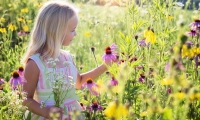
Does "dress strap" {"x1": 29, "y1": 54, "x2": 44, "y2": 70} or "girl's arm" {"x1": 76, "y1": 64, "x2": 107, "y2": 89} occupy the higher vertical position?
"dress strap" {"x1": 29, "y1": 54, "x2": 44, "y2": 70}

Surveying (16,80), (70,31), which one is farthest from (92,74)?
(16,80)

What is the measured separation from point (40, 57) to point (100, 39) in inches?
91.7

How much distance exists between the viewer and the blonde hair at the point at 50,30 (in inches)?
82.4

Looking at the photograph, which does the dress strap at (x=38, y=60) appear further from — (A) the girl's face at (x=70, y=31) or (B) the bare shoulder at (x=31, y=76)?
(A) the girl's face at (x=70, y=31)

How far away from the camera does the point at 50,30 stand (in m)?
2.11

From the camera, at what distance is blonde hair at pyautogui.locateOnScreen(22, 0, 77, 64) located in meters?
2.09

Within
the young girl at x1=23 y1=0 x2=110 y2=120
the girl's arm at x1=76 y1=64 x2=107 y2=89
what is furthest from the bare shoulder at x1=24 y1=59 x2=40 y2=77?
the girl's arm at x1=76 y1=64 x2=107 y2=89

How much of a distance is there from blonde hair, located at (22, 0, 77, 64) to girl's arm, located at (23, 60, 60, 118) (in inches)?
3.0

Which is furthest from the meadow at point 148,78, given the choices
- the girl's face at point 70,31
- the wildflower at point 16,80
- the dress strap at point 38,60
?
the girl's face at point 70,31

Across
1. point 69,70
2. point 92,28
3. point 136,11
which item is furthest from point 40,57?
point 92,28

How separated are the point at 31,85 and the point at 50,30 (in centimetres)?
31

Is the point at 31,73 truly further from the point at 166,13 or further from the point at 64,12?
the point at 166,13

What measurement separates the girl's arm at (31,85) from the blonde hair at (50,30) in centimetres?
8

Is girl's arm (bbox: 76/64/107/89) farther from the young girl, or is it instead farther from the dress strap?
the dress strap
